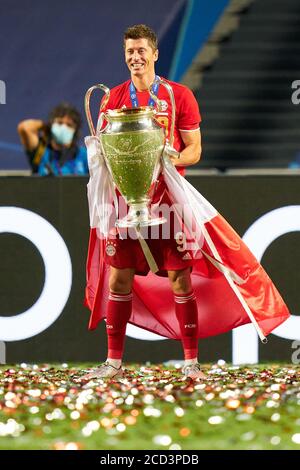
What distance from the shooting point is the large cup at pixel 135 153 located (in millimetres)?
4949

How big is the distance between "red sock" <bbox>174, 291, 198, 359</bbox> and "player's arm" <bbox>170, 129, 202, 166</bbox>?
620 mm

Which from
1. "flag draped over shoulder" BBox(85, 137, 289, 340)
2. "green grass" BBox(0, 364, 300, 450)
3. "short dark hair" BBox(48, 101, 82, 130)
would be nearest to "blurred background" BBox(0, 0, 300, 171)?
"short dark hair" BBox(48, 101, 82, 130)

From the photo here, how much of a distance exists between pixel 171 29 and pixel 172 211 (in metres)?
4.86

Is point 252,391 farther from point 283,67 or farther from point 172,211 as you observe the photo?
point 283,67

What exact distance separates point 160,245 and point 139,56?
0.87 m

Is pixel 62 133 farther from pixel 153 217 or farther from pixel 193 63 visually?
pixel 193 63

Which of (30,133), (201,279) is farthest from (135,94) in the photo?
(30,133)

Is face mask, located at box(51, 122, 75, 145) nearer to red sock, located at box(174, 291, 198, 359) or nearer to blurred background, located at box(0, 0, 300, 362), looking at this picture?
blurred background, located at box(0, 0, 300, 362)

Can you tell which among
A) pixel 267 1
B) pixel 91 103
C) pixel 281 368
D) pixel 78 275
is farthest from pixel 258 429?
pixel 267 1

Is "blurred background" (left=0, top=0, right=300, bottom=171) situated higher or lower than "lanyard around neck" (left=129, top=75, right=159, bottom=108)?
higher

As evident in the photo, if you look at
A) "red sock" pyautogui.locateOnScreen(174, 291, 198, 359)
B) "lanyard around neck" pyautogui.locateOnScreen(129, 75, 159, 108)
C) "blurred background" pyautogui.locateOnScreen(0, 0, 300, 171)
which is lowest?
"red sock" pyautogui.locateOnScreen(174, 291, 198, 359)

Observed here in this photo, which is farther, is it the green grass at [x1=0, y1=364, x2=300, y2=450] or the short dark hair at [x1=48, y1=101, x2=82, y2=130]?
the short dark hair at [x1=48, y1=101, x2=82, y2=130]

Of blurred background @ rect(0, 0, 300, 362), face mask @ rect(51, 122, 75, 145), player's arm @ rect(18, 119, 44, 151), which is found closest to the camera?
face mask @ rect(51, 122, 75, 145)

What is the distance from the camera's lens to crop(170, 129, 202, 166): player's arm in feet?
17.1
